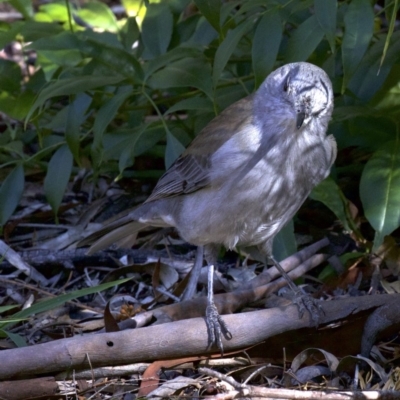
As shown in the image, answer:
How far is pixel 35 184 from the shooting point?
262 inches

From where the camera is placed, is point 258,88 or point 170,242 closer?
point 258,88

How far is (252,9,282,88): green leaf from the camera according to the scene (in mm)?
4812

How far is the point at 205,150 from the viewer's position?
193 inches

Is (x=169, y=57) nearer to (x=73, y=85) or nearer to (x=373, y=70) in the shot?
(x=73, y=85)

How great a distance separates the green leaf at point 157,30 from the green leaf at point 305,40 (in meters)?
1.09

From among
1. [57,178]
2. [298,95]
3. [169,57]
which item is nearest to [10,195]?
[57,178]

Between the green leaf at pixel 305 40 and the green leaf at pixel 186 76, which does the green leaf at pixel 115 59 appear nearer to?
the green leaf at pixel 186 76

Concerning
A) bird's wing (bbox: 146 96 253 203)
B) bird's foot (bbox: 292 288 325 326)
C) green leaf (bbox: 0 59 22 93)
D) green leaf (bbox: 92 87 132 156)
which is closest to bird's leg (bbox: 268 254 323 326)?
bird's foot (bbox: 292 288 325 326)

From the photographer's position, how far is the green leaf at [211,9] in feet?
15.9

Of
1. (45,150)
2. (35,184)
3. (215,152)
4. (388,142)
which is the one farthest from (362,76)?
(35,184)

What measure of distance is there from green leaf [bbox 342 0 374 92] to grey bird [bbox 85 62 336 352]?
15 centimetres

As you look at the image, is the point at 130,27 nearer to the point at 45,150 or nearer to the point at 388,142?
the point at 45,150

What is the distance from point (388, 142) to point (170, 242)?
1.83 m

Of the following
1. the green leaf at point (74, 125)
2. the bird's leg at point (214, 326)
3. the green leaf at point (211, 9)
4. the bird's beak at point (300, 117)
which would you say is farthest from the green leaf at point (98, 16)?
the bird's leg at point (214, 326)
